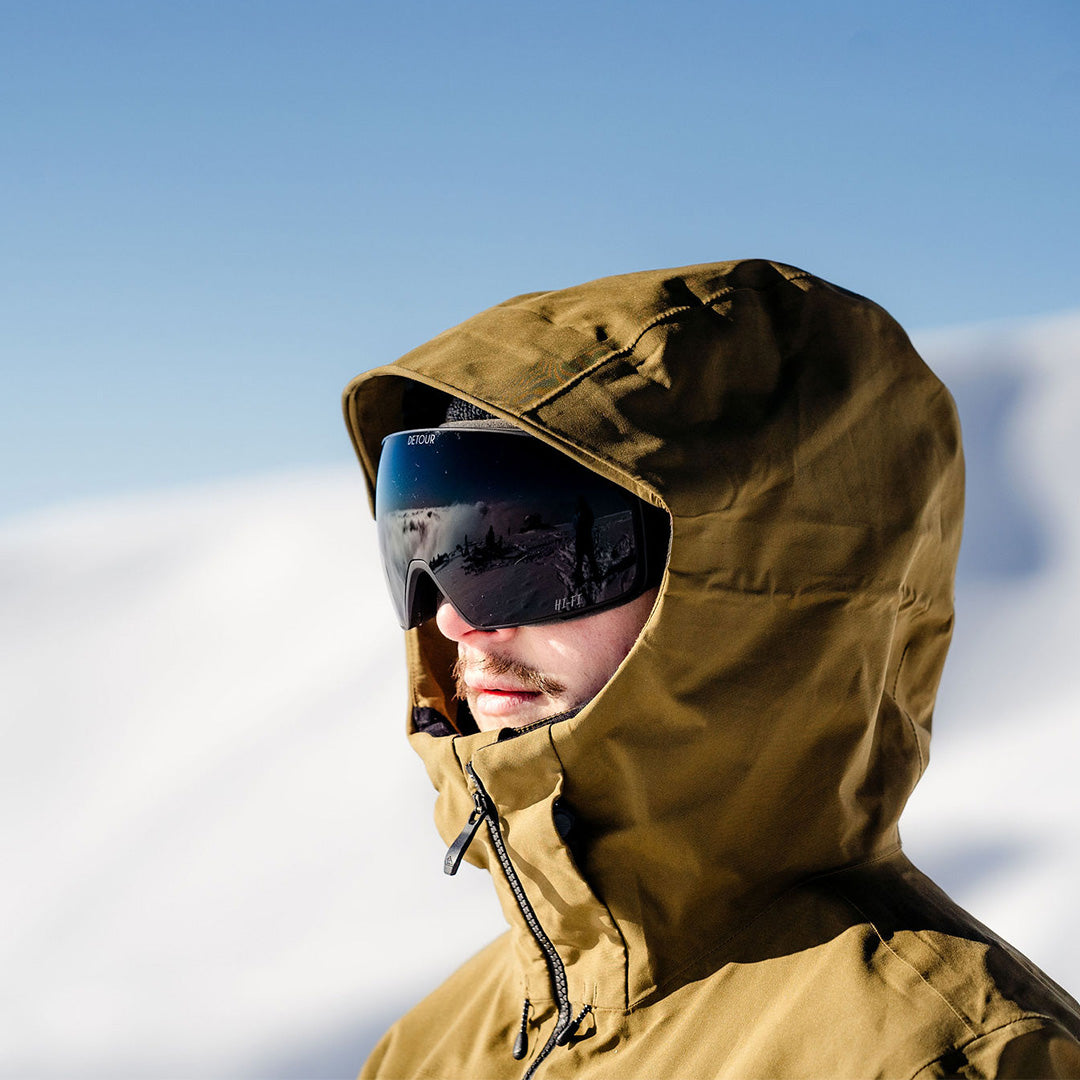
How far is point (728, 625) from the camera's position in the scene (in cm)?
137

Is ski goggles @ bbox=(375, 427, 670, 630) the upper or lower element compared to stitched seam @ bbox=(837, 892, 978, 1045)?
upper

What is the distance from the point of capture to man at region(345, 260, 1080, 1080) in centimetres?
131

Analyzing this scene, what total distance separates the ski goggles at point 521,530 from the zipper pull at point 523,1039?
25.5 inches

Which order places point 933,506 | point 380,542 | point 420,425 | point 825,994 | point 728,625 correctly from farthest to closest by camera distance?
point 420,425
point 380,542
point 933,506
point 728,625
point 825,994

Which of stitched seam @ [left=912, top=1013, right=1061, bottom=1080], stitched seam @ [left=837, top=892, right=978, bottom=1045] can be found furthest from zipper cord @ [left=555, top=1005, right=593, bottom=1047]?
stitched seam @ [left=912, top=1013, right=1061, bottom=1080]

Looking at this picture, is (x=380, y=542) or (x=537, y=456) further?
(x=380, y=542)

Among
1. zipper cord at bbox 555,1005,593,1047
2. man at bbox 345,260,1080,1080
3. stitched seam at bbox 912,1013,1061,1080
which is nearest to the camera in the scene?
stitched seam at bbox 912,1013,1061,1080

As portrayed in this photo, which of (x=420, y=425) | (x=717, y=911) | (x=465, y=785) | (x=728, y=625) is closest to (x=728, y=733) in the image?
(x=728, y=625)

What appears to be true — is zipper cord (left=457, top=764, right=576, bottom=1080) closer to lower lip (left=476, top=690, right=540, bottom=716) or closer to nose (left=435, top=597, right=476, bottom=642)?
lower lip (left=476, top=690, right=540, bottom=716)

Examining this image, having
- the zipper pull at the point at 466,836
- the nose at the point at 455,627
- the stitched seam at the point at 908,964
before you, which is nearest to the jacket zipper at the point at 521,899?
the zipper pull at the point at 466,836

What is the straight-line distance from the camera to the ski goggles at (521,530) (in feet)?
4.99

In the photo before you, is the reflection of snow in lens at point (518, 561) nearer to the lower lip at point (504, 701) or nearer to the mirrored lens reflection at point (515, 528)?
the mirrored lens reflection at point (515, 528)

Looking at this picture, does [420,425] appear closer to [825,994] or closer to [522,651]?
[522,651]

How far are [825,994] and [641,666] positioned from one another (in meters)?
0.47
